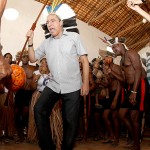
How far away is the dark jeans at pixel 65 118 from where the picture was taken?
2.82m

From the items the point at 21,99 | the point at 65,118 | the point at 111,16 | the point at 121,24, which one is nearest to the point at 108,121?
the point at 21,99

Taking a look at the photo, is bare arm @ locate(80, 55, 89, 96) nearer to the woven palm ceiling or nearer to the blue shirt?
the blue shirt

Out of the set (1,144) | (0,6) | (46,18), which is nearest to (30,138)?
(1,144)

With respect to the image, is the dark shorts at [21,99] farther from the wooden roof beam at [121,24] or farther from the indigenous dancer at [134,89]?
the wooden roof beam at [121,24]

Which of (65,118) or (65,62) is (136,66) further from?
(65,118)

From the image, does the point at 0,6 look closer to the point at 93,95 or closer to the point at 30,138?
the point at 30,138

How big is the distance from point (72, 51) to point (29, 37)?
0.43 m

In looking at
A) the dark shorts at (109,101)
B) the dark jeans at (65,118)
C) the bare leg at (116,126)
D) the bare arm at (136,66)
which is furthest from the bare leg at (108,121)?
the dark jeans at (65,118)

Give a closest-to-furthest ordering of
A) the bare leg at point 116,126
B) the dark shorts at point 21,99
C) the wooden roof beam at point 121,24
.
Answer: the bare leg at point 116,126 < the dark shorts at point 21,99 < the wooden roof beam at point 121,24

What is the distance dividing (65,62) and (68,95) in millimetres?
311

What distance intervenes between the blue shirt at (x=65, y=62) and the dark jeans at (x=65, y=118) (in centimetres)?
8

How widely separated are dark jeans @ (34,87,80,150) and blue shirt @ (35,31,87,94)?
8 cm

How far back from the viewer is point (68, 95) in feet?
9.43

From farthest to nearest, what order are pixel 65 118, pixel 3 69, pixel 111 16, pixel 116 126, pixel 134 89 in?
pixel 111 16
pixel 116 126
pixel 134 89
pixel 65 118
pixel 3 69
